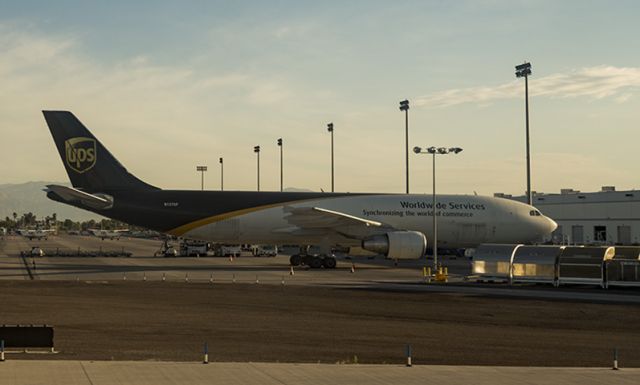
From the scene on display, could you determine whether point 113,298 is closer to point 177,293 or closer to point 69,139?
point 177,293

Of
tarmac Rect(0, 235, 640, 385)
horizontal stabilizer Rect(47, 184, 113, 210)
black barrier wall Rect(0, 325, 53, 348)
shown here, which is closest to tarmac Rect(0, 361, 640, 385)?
tarmac Rect(0, 235, 640, 385)

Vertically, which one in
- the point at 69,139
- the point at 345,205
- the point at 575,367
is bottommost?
the point at 575,367

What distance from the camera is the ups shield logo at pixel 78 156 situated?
178 ft

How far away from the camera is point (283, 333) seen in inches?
949

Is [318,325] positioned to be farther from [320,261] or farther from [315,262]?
[315,262]

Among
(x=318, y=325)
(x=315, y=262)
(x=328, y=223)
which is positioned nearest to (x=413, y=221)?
(x=328, y=223)

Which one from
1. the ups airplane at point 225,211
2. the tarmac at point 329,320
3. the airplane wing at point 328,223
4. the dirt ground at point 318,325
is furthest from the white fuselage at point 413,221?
the dirt ground at point 318,325

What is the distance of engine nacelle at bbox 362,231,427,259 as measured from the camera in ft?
172

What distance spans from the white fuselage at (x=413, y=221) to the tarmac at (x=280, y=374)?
3590 centimetres

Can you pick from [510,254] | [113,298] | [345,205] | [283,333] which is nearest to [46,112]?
[345,205]

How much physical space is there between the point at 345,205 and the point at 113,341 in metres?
36.0

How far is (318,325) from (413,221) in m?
32.4

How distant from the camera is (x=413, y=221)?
57750 millimetres

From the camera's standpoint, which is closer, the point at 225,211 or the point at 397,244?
the point at 397,244
